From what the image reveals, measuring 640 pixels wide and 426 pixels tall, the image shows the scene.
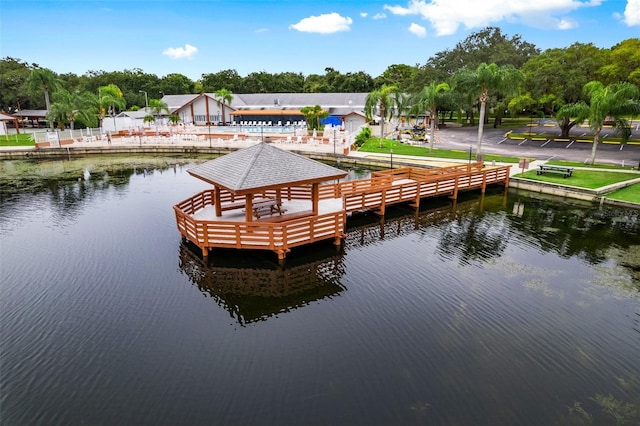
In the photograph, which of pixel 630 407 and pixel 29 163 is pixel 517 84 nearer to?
pixel 630 407

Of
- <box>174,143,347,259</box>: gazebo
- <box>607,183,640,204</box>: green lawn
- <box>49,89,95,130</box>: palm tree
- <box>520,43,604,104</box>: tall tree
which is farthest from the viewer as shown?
<box>49,89,95,130</box>: palm tree

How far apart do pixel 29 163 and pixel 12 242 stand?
82.7 feet

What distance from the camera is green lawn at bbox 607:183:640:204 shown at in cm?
2124

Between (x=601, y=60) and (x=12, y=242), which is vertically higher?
(x=601, y=60)

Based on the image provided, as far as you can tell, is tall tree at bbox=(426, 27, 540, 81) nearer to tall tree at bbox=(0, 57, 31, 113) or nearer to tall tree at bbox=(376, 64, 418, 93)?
tall tree at bbox=(376, 64, 418, 93)

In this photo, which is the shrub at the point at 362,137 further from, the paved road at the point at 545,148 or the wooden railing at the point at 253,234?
the wooden railing at the point at 253,234

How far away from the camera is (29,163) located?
3622 cm

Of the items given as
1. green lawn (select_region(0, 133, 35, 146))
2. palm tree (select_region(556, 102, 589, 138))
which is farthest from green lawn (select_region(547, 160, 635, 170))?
green lawn (select_region(0, 133, 35, 146))

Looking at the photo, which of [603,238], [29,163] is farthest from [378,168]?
[29,163]

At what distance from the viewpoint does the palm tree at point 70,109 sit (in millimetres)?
47969

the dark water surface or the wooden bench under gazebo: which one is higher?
the wooden bench under gazebo

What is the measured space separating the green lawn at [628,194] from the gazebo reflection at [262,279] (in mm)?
17004

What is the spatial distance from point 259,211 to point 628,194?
20.7 m

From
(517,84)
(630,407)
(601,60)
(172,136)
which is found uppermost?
(601,60)
